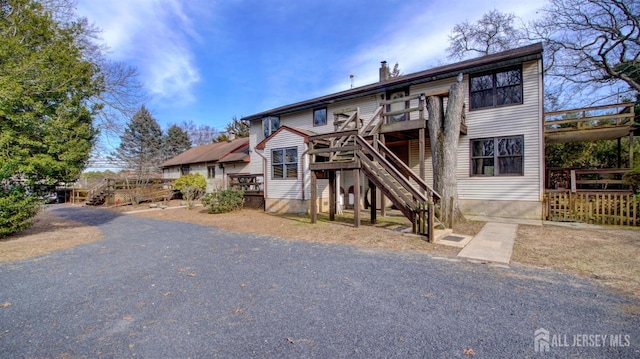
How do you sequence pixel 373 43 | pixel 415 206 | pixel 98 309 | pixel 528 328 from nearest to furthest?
pixel 528 328, pixel 98 309, pixel 415 206, pixel 373 43

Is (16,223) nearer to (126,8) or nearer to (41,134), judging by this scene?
(41,134)

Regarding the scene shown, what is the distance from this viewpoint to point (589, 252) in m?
5.68

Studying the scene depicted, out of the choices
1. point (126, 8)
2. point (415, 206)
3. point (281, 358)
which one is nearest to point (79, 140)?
point (126, 8)

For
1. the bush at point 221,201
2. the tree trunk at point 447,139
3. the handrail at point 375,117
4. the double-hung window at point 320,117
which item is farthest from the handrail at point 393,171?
the bush at point 221,201

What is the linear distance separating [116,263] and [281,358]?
15.9 feet

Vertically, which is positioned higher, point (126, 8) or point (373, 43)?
point (373, 43)

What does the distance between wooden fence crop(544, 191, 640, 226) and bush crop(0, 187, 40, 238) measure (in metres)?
16.5

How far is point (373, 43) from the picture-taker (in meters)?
18.2

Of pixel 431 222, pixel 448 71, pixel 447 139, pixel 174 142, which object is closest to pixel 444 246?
pixel 431 222

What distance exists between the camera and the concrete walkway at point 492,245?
549 centimetres

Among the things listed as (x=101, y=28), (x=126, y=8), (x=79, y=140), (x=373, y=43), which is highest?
(x=373, y=43)

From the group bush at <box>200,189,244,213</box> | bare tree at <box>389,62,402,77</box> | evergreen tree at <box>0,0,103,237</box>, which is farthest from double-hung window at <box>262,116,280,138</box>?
bare tree at <box>389,62,402,77</box>

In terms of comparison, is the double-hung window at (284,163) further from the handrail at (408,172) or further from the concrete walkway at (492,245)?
the concrete walkway at (492,245)

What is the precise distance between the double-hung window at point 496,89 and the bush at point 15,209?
15.4 metres
